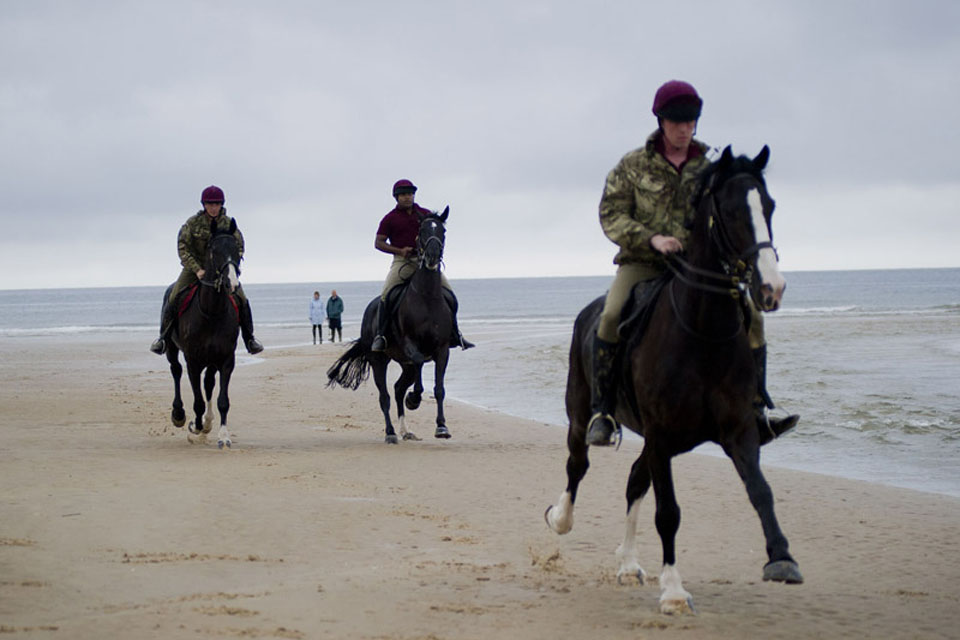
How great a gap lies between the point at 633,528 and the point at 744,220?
94.8 inches

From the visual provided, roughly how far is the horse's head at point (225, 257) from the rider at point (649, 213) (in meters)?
7.31

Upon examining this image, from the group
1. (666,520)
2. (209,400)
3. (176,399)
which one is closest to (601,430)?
(666,520)

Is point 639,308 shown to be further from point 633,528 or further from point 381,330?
point 381,330

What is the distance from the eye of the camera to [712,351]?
582cm

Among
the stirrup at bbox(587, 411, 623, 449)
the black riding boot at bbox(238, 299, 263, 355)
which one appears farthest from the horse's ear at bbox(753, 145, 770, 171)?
the black riding boot at bbox(238, 299, 263, 355)

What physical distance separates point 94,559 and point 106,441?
713 centimetres

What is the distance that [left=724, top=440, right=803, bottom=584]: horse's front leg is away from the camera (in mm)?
5312

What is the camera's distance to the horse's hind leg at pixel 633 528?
22.4 ft

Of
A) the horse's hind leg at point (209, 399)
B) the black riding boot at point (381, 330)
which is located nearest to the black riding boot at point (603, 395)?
the black riding boot at point (381, 330)

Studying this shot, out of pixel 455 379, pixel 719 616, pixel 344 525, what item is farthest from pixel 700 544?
pixel 455 379

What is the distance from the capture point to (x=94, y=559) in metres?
7.12

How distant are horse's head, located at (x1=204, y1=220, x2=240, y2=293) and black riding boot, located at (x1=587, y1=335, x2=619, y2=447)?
7253 millimetres

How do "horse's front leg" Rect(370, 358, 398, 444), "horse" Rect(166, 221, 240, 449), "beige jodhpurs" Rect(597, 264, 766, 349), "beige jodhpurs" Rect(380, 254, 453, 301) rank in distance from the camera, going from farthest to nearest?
1. "beige jodhpurs" Rect(380, 254, 453, 301)
2. "horse's front leg" Rect(370, 358, 398, 444)
3. "horse" Rect(166, 221, 240, 449)
4. "beige jodhpurs" Rect(597, 264, 766, 349)

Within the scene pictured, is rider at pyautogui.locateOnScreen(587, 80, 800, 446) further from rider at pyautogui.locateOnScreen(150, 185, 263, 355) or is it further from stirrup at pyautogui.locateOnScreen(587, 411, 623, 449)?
rider at pyautogui.locateOnScreen(150, 185, 263, 355)
